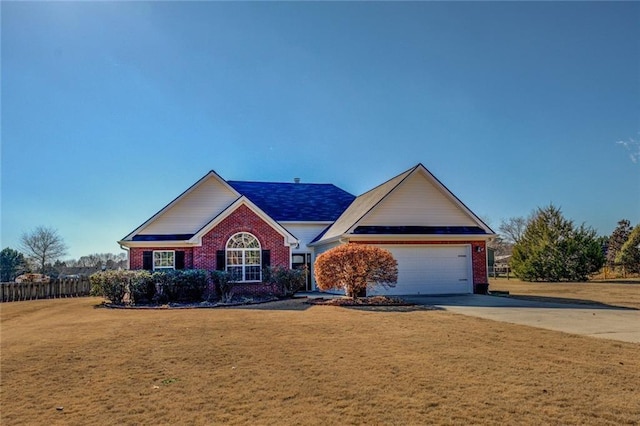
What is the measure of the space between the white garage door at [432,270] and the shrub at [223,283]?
6.07 m

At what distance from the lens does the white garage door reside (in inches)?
803

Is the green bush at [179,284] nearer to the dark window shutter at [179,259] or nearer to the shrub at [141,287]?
the shrub at [141,287]

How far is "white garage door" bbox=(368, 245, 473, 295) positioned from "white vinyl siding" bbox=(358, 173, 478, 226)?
4.28 ft

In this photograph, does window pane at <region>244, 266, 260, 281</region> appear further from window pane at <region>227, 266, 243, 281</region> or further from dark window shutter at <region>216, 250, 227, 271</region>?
dark window shutter at <region>216, 250, 227, 271</region>

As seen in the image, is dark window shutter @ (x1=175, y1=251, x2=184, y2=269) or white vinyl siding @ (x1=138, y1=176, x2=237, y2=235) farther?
white vinyl siding @ (x1=138, y1=176, x2=237, y2=235)

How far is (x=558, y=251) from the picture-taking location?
1272 inches

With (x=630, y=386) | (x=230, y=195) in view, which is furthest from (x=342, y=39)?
(x=630, y=386)

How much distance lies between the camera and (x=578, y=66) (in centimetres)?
1766

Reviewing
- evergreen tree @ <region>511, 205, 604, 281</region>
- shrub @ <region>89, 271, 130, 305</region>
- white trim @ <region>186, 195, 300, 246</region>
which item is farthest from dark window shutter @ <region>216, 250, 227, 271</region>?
evergreen tree @ <region>511, 205, 604, 281</region>

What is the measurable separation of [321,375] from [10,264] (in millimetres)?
54256

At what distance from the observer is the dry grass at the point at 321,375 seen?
4.93 metres

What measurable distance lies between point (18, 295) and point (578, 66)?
27.8m

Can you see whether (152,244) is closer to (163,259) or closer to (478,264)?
(163,259)

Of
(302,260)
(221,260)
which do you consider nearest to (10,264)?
(302,260)
